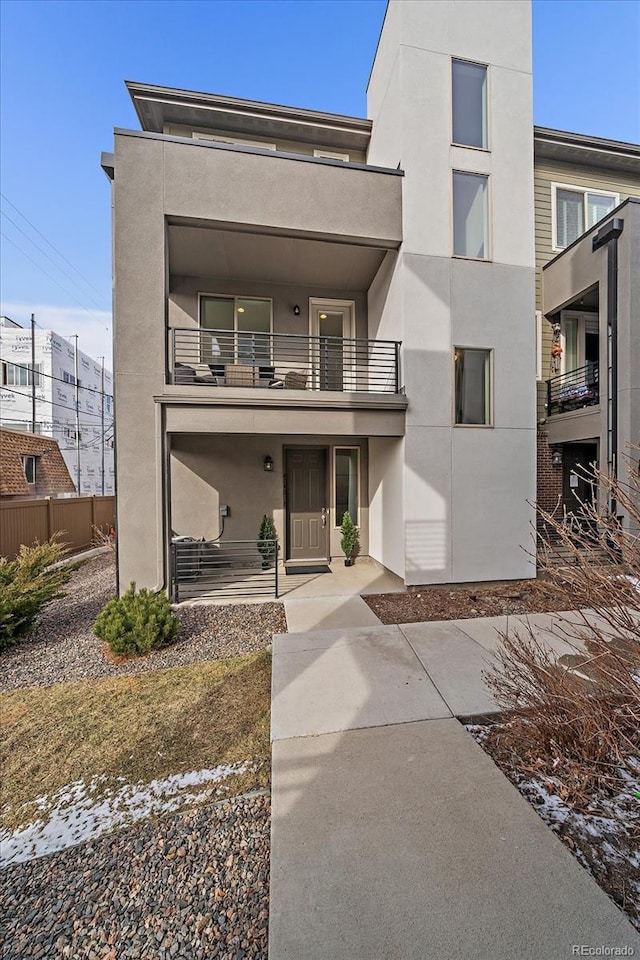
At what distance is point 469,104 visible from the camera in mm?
6859

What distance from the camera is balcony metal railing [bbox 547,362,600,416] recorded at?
351 inches

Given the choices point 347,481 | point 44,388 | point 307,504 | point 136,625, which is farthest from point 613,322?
point 44,388

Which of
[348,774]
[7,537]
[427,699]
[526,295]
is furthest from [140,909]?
[526,295]

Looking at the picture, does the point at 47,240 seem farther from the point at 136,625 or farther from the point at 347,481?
the point at 136,625

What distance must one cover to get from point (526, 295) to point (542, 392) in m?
3.35

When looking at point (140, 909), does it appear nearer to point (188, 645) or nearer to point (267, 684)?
point (267, 684)

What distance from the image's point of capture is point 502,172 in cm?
690

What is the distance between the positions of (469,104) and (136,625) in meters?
9.99

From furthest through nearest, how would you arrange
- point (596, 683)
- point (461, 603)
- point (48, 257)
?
point (48, 257), point (461, 603), point (596, 683)

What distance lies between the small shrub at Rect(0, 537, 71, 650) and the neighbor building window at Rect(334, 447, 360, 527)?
5.28 meters

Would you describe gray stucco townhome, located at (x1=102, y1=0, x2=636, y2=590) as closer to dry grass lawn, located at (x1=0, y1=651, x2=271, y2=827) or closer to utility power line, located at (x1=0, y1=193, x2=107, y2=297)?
dry grass lawn, located at (x1=0, y1=651, x2=271, y2=827)

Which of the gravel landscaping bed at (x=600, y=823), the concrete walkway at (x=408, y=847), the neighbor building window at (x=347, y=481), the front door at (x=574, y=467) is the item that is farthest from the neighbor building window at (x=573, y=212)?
the gravel landscaping bed at (x=600, y=823)

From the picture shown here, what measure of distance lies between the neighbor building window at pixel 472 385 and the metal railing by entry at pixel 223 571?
4099 mm

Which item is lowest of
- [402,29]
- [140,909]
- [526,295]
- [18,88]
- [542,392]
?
[140,909]
